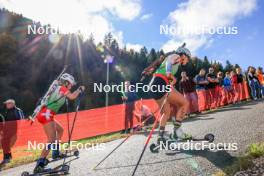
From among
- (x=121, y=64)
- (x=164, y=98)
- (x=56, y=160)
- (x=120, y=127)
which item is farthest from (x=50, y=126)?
(x=121, y=64)

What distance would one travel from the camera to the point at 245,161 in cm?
670

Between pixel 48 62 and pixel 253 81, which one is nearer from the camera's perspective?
pixel 253 81

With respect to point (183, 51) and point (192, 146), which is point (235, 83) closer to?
point (183, 51)

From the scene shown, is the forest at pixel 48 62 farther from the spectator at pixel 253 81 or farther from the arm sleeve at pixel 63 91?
the arm sleeve at pixel 63 91

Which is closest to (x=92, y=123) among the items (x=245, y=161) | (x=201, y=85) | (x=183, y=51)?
(x=201, y=85)

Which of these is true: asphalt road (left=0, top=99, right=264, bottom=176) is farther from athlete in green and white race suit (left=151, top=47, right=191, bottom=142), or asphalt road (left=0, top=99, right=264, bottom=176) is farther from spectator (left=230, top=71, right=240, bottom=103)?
spectator (left=230, top=71, right=240, bottom=103)

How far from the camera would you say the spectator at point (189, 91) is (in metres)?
17.6

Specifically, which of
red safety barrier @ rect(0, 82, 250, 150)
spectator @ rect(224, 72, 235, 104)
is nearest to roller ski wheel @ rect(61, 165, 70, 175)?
red safety barrier @ rect(0, 82, 250, 150)

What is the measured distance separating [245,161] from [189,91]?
11.2 m

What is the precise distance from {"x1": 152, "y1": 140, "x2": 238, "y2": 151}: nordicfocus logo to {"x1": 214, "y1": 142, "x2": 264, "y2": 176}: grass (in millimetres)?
880

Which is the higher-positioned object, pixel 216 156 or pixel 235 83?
pixel 235 83

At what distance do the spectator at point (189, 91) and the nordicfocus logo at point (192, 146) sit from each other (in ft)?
27.1

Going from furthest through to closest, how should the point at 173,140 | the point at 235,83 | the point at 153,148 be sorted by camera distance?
1. the point at 235,83
2. the point at 173,140
3. the point at 153,148

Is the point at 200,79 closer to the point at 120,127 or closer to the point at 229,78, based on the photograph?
the point at 229,78
